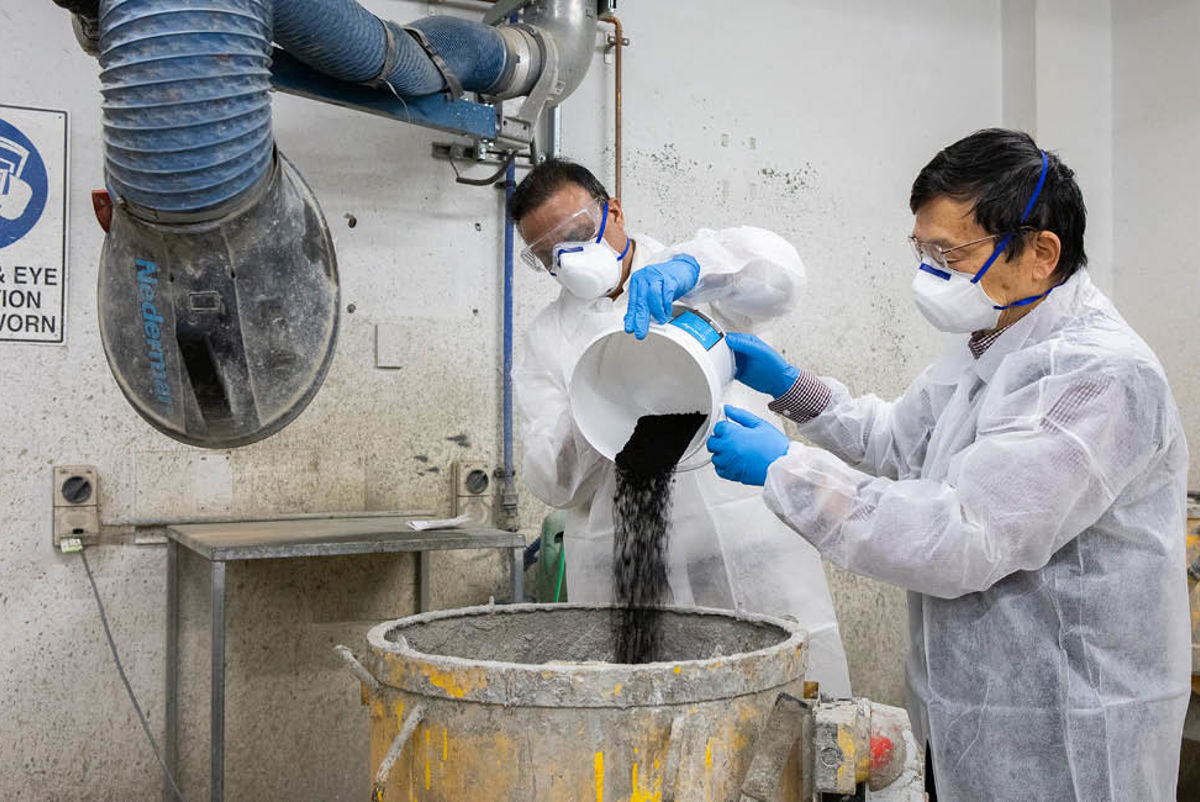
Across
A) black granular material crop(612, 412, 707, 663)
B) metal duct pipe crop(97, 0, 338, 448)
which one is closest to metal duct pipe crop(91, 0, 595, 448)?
metal duct pipe crop(97, 0, 338, 448)

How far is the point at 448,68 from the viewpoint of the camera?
2279mm

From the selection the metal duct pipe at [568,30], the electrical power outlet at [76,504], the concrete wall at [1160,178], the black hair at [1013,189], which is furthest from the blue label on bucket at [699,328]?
the concrete wall at [1160,178]

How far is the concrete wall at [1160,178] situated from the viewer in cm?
327

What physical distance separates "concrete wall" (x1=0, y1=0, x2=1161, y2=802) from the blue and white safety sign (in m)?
0.04

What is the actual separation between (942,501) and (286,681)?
194cm

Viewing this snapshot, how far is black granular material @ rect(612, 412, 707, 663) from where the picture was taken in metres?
1.55

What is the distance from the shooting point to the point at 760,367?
1.75m

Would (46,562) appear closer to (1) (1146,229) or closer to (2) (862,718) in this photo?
(2) (862,718)

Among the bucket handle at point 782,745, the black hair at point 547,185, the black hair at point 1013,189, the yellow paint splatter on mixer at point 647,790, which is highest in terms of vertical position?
the black hair at point 547,185

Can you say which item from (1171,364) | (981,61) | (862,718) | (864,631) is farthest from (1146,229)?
(862,718)

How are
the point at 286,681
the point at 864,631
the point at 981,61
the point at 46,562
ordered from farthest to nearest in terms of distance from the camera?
1. the point at 981,61
2. the point at 864,631
3. the point at 286,681
4. the point at 46,562

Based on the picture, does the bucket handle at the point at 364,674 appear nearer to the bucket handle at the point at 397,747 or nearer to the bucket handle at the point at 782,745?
the bucket handle at the point at 397,747

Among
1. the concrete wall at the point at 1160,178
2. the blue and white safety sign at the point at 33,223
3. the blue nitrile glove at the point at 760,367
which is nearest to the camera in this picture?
the blue nitrile glove at the point at 760,367

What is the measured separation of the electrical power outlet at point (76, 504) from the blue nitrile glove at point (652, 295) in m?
1.60
